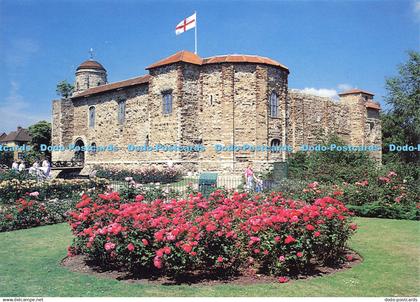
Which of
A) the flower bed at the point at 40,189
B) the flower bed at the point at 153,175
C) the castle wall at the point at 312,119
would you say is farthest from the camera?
the castle wall at the point at 312,119

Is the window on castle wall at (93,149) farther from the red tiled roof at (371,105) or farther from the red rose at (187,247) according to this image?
the red rose at (187,247)

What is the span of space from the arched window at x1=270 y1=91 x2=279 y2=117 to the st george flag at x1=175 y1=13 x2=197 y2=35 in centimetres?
794

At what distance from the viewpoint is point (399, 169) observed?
53.3 feet

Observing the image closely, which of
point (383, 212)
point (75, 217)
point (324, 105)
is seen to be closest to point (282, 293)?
point (75, 217)

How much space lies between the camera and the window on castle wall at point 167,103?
28.3 m

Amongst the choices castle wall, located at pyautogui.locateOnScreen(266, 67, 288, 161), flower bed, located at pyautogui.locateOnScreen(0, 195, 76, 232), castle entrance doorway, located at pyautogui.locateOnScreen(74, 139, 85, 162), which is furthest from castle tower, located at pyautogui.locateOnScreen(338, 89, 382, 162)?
flower bed, located at pyautogui.locateOnScreen(0, 195, 76, 232)

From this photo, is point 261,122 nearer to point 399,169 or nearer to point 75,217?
point 399,169

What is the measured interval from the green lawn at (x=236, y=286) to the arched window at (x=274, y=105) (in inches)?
776

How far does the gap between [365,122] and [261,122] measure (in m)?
18.1

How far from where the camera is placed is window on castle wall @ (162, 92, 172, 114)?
92.8 ft

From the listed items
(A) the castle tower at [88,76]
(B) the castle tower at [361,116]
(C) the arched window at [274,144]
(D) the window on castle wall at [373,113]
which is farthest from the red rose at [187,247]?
(A) the castle tower at [88,76]

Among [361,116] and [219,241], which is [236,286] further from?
[361,116]

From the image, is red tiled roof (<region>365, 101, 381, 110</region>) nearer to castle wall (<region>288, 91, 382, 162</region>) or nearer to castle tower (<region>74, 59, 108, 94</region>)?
castle wall (<region>288, 91, 382, 162</region>)

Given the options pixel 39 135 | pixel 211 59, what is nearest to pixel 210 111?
pixel 211 59
